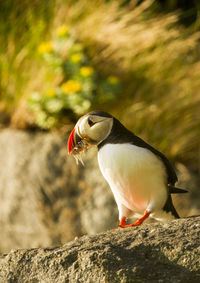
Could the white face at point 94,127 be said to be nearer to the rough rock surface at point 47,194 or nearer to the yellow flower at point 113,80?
the rough rock surface at point 47,194

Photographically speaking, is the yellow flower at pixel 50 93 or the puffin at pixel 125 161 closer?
the puffin at pixel 125 161

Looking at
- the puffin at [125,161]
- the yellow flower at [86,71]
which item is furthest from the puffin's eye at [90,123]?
the yellow flower at [86,71]

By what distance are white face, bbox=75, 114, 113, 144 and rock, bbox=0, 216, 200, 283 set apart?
63 cm

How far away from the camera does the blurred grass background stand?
19.6 ft

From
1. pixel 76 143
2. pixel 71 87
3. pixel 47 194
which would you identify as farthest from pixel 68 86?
pixel 76 143

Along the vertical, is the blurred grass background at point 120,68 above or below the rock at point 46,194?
above

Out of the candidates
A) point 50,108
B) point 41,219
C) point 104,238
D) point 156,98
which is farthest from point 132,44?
point 104,238

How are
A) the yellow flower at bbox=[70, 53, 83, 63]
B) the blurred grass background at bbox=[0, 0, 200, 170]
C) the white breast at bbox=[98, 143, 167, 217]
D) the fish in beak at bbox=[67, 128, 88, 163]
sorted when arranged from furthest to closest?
the yellow flower at bbox=[70, 53, 83, 63]
the blurred grass background at bbox=[0, 0, 200, 170]
the fish in beak at bbox=[67, 128, 88, 163]
the white breast at bbox=[98, 143, 167, 217]

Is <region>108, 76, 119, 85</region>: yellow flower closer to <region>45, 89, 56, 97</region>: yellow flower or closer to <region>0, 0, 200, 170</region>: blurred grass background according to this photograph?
<region>0, 0, 200, 170</region>: blurred grass background

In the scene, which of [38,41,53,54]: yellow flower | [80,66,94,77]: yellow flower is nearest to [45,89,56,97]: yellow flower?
[80,66,94,77]: yellow flower

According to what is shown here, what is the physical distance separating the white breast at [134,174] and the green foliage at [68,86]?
292cm

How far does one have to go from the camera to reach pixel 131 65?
Result: 636 centimetres

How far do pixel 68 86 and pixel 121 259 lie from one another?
376 centimetres

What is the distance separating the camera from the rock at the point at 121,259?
8.09ft
